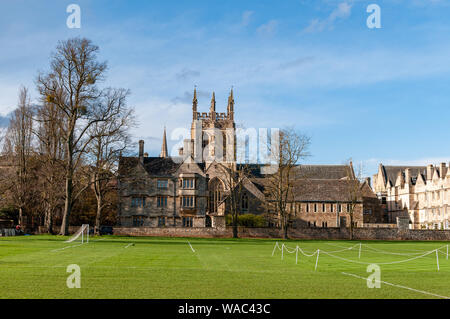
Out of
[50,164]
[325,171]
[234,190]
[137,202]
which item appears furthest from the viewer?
[325,171]

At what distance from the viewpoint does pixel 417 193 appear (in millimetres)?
93062

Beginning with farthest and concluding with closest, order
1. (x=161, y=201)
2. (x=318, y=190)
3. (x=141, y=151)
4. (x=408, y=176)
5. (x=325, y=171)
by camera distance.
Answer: (x=325, y=171), (x=408, y=176), (x=318, y=190), (x=141, y=151), (x=161, y=201)

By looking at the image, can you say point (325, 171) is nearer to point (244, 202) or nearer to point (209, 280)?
point (244, 202)

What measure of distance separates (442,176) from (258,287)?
7671 centimetres

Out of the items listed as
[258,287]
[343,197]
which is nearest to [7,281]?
[258,287]

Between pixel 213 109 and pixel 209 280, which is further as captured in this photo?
pixel 213 109

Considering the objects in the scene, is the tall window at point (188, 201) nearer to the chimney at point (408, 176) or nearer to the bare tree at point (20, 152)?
the bare tree at point (20, 152)

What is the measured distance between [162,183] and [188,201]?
4717 mm

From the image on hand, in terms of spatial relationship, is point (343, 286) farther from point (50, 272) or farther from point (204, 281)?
point (50, 272)

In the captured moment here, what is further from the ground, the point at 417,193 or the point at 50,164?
the point at 50,164

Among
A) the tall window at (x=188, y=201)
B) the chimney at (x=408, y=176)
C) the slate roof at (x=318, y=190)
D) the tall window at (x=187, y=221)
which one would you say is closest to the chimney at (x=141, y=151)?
the tall window at (x=188, y=201)

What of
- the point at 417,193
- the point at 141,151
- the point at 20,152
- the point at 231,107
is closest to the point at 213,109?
the point at 231,107
